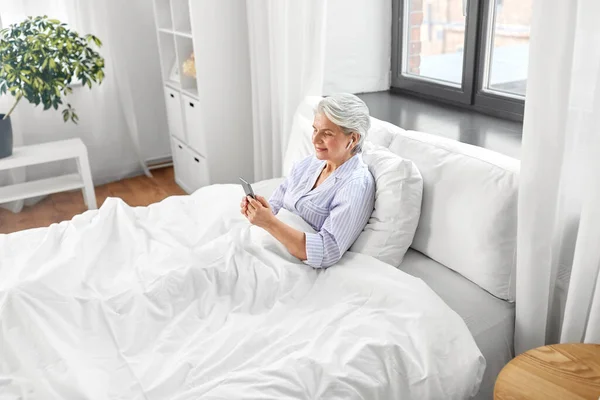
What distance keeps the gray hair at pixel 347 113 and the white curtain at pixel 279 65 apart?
0.90 m

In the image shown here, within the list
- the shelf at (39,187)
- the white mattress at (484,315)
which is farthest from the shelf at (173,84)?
the white mattress at (484,315)

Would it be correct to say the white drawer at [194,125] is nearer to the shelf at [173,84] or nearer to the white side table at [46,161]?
the shelf at [173,84]

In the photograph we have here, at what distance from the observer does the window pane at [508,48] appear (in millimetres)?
2262

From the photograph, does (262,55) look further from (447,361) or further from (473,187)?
(447,361)

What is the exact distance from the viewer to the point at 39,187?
3.38 meters

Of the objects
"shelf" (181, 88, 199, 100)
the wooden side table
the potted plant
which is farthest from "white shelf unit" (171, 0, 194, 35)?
the wooden side table

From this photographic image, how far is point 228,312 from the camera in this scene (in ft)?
5.03

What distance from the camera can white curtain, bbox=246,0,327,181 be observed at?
8.60 ft

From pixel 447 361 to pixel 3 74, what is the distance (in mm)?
2844

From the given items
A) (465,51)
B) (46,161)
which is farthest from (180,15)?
(465,51)

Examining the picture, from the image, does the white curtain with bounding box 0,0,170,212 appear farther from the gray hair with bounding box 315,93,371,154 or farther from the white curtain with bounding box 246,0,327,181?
the gray hair with bounding box 315,93,371,154

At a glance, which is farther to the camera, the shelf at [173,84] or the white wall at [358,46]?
the shelf at [173,84]

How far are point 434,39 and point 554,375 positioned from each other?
6.36ft

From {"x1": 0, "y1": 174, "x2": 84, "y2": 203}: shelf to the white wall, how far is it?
65.5 inches
